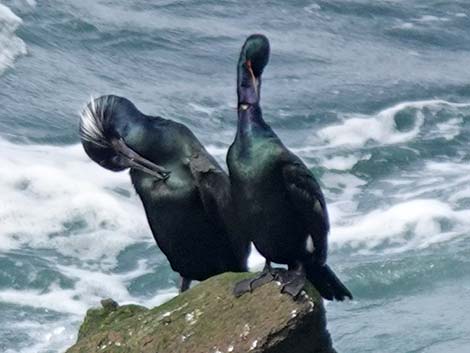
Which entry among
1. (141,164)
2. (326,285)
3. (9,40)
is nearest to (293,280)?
(326,285)

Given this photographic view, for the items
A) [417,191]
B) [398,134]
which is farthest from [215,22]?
[417,191]

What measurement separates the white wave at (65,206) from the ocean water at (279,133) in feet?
0.06

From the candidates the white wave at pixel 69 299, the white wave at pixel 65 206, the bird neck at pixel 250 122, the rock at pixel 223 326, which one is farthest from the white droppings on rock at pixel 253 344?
the white wave at pixel 65 206

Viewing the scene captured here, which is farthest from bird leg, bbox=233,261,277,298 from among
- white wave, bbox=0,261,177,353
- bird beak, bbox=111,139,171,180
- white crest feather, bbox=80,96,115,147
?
white wave, bbox=0,261,177,353

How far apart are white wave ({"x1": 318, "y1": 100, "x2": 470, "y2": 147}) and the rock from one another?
1000cm

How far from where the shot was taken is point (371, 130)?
1944 centimetres

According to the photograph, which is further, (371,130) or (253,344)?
(371,130)

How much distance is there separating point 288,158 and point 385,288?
5843 millimetres

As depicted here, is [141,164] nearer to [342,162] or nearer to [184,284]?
[184,284]

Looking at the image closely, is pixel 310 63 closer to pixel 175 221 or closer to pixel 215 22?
pixel 215 22

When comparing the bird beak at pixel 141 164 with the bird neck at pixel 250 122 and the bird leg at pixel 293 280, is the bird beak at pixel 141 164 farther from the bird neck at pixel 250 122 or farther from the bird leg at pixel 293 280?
the bird leg at pixel 293 280

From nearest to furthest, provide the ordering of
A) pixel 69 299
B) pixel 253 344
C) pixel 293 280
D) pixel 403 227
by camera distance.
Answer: pixel 253 344, pixel 293 280, pixel 69 299, pixel 403 227

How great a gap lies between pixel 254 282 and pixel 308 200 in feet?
1.65

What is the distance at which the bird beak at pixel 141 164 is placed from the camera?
973 centimetres
